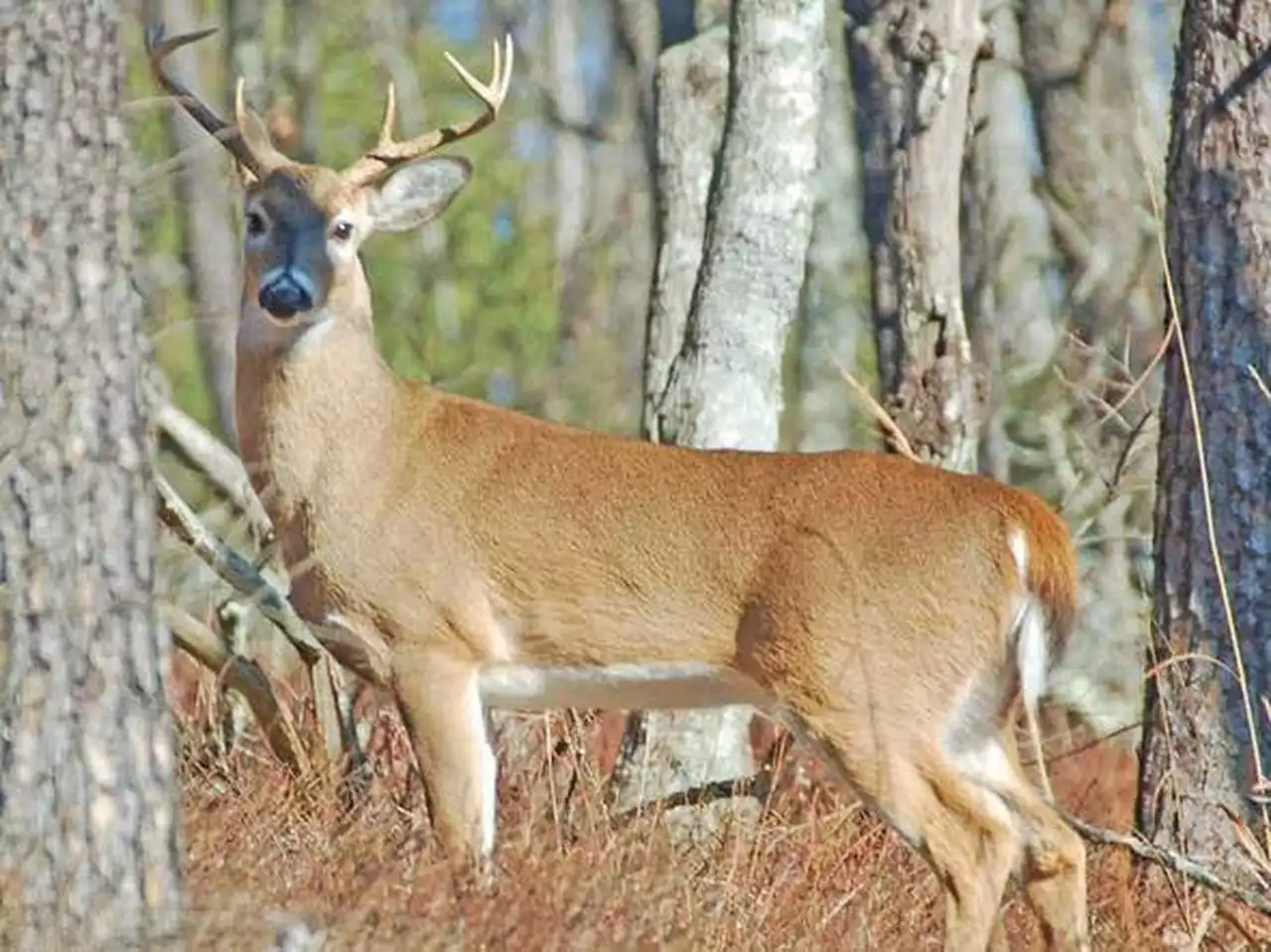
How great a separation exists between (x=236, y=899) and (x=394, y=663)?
81.0 inches

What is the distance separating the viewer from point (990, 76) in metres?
17.4

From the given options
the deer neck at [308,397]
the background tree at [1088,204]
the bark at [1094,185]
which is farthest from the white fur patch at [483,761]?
the bark at [1094,185]

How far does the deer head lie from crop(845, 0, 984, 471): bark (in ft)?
4.19

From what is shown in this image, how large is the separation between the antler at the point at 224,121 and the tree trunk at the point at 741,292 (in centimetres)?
119

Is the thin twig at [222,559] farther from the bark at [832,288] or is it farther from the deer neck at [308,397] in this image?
the bark at [832,288]

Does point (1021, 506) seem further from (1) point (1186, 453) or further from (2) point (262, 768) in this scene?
(2) point (262, 768)

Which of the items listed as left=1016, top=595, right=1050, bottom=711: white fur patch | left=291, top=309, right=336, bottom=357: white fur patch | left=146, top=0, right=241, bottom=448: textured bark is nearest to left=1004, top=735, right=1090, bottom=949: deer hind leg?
left=1016, top=595, right=1050, bottom=711: white fur patch

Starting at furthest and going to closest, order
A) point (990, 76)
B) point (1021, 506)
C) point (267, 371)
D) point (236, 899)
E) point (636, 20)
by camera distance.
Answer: point (636, 20) < point (990, 76) < point (267, 371) < point (1021, 506) < point (236, 899)

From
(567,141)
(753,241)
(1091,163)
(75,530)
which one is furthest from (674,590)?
(567,141)

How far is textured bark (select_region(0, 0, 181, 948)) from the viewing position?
5117mm

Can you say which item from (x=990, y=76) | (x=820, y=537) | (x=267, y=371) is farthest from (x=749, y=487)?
(x=990, y=76)

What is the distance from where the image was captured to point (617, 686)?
743cm

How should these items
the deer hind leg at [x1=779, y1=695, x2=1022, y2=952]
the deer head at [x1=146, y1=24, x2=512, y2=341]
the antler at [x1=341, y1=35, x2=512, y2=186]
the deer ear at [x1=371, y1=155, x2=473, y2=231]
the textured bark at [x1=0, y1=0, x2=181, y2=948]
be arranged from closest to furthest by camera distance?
the textured bark at [x1=0, y1=0, x2=181, y2=948] → the deer hind leg at [x1=779, y1=695, x2=1022, y2=952] → the deer head at [x1=146, y1=24, x2=512, y2=341] → the antler at [x1=341, y1=35, x2=512, y2=186] → the deer ear at [x1=371, y1=155, x2=473, y2=231]

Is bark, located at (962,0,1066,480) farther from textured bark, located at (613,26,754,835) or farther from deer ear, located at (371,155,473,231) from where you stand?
deer ear, located at (371,155,473,231)
